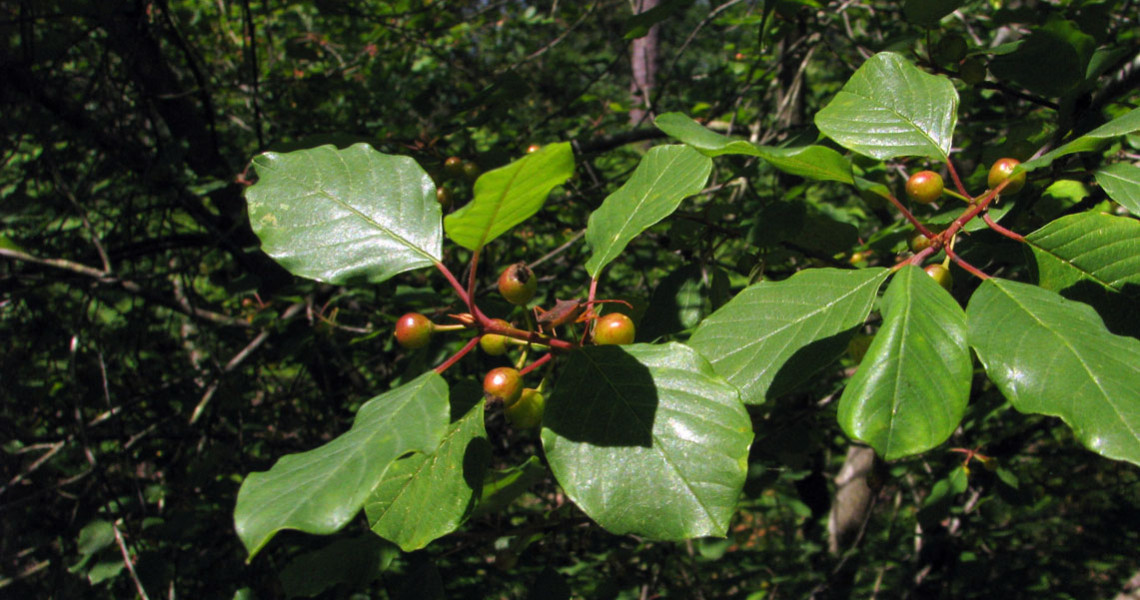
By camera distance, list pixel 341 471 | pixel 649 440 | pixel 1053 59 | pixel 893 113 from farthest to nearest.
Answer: pixel 1053 59, pixel 893 113, pixel 649 440, pixel 341 471

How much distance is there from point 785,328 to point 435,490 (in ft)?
1.59

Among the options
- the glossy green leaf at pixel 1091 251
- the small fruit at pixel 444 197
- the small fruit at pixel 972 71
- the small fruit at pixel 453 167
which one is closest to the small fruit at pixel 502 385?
the glossy green leaf at pixel 1091 251

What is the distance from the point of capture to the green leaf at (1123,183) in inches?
31.8

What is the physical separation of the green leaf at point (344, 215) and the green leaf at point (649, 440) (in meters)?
0.28

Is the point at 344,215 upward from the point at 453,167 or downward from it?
upward

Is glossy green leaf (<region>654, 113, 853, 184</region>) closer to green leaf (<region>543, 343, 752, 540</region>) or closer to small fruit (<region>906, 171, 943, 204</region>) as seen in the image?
small fruit (<region>906, 171, 943, 204</region>)

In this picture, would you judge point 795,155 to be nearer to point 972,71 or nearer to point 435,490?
point 435,490

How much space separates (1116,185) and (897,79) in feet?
0.99

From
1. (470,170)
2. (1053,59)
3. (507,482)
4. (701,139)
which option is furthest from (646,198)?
(470,170)

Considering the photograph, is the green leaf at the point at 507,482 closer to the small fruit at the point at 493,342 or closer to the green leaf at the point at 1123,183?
the small fruit at the point at 493,342

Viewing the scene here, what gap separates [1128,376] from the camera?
2.10ft

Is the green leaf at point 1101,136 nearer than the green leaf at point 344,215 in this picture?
Yes

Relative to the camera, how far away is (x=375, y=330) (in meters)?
2.38

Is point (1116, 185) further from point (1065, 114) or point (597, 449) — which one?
point (597, 449)
